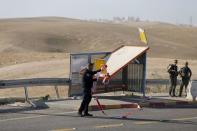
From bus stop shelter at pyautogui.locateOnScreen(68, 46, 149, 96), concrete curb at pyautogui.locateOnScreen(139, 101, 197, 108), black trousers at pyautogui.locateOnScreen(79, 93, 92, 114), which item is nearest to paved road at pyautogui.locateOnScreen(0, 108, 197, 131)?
black trousers at pyautogui.locateOnScreen(79, 93, 92, 114)

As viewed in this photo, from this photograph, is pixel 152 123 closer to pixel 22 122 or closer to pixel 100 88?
pixel 22 122

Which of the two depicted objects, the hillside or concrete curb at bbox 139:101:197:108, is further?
the hillside

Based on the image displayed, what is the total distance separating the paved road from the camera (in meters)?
15.3

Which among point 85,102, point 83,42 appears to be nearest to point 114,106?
point 85,102

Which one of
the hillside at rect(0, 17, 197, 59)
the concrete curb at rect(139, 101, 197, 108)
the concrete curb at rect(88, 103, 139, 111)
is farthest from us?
the hillside at rect(0, 17, 197, 59)

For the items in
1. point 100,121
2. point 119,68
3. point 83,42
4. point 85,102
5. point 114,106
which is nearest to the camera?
point 100,121

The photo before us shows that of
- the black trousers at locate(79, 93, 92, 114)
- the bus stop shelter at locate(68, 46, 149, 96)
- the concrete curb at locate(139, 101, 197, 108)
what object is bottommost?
the concrete curb at locate(139, 101, 197, 108)

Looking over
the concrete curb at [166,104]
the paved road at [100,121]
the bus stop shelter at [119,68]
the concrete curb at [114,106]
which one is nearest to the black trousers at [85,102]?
the paved road at [100,121]

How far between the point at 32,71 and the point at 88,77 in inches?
Answer: 1043

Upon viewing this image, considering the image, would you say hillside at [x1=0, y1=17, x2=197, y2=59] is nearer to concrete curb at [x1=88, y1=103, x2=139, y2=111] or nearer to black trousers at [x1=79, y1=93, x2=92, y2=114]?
concrete curb at [x1=88, y1=103, x2=139, y2=111]

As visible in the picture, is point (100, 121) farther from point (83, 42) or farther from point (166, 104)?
point (83, 42)

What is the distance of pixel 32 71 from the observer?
4356 centimetres

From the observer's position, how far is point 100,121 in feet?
54.2

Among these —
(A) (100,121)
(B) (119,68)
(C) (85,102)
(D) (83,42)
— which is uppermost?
(D) (83,42)
